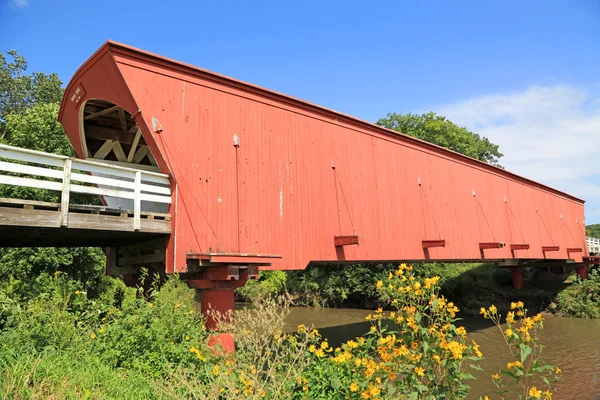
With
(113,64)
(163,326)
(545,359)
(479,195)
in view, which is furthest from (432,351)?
(479,195)

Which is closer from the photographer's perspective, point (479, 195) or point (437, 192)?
point (437, 192)

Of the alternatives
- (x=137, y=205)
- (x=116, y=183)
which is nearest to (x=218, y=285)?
(x=137, y=205)

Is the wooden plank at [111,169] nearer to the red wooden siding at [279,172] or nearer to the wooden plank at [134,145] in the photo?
the red wooden siding at [279,172]

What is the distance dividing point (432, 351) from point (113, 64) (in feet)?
23.1

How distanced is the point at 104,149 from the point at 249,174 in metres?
4.67

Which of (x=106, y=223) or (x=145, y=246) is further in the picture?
(x=145, y=246)

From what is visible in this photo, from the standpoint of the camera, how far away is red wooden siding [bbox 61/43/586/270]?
25.9ft

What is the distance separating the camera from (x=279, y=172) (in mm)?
9594

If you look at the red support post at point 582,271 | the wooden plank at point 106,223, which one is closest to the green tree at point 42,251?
the wooden plank at point 106,223

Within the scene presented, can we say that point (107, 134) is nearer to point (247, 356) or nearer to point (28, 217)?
point (28, 217)

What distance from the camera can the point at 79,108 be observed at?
30.7 feet

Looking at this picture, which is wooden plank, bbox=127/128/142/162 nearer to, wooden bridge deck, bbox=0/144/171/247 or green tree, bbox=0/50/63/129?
wooden bridge deck, bbox=0/144/171/247

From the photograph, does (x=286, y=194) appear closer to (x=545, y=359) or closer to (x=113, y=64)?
(x=113, y=64)

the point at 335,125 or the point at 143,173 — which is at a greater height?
the point at 335,125
